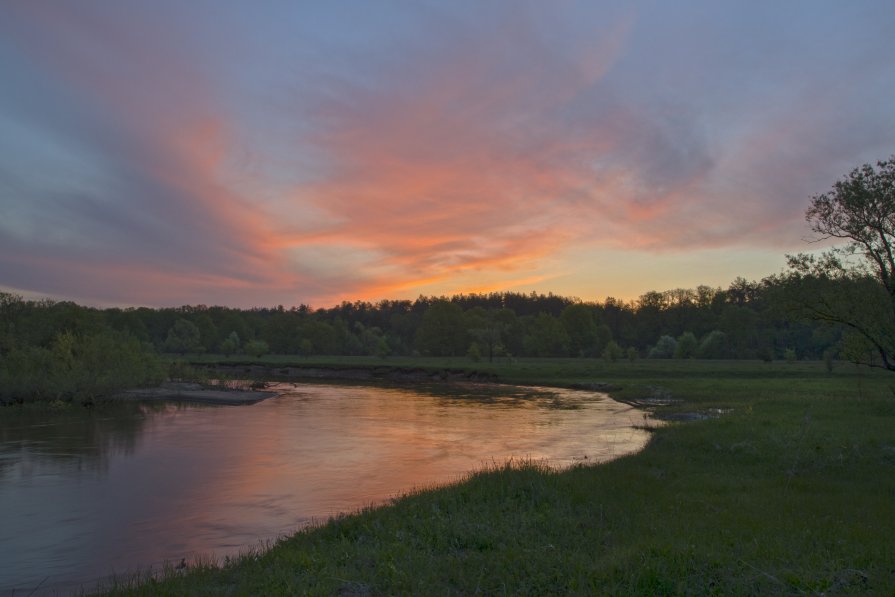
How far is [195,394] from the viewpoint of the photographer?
179ft

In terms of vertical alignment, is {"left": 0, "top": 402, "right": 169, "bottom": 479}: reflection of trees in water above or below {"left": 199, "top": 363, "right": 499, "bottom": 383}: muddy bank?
below

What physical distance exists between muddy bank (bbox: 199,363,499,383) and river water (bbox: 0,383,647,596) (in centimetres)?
4097

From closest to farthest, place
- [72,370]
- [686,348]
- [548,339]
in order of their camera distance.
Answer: [72,370]
[686,348]
[548,339]

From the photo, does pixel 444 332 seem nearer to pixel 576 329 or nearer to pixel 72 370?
pixel 576 329

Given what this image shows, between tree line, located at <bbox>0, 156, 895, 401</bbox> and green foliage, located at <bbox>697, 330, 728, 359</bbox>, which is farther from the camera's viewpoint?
green foliage, located at <bbox>697, 330, 728, 359</bbox>

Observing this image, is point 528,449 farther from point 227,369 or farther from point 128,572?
point 227,369

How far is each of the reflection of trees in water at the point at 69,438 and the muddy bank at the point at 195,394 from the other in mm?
7326

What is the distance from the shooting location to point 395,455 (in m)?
25.8

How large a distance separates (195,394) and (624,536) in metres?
51.4

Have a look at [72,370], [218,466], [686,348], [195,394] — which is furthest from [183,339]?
[218,466]

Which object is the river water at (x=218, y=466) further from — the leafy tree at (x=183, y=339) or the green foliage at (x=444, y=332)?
the leafy tree at (x=183, y=339)

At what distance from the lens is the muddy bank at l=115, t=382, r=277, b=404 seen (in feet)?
168

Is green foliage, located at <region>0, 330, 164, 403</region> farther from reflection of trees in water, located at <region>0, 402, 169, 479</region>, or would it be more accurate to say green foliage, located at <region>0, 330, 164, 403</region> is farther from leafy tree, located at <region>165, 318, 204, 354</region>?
leafy tree, located at <region>165, 318, 204, 354</region>

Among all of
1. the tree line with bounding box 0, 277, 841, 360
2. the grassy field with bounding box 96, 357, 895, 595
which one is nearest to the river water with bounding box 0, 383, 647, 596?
the grassy field with bounding box 96, 357, 895, 595
